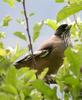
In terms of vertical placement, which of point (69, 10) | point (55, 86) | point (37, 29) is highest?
point (69, 10)

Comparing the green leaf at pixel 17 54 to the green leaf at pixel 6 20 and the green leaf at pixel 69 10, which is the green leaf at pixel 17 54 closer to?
the green leaf at pixel 69 10

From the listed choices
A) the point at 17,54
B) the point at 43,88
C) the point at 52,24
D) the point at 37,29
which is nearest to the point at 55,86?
the point at 43,88

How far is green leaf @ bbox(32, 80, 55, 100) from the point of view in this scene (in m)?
1.08

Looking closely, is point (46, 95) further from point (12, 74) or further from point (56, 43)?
point (56, 43)

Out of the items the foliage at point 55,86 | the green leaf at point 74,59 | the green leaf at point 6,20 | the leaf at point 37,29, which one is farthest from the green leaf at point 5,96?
the green leaf at point 6,20

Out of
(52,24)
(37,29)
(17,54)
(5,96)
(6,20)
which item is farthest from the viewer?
(52,24)

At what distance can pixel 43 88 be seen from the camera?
1.10m

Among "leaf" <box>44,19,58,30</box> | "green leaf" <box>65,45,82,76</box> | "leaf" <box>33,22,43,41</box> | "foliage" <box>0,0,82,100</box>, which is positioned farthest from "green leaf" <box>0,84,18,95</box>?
"leaf" <box>44,19,58,30</box>

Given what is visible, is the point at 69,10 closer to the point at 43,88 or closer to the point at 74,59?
the point at 74,59

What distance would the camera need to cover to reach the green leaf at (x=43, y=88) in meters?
1.08

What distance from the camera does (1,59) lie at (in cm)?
145

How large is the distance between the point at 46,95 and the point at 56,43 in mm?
3550

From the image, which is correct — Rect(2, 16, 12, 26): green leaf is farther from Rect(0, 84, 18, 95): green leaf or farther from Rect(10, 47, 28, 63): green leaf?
Rect(0, 84, 18, 95): green leaf

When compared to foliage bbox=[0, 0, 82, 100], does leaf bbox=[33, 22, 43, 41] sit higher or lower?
higher
